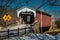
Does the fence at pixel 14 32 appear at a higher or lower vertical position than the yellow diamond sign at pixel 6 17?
lower

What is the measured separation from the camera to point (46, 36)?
2744cm

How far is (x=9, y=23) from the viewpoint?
2703 centimetres

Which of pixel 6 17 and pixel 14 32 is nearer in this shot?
pixel 6 17

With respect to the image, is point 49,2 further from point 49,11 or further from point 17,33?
point 17,33

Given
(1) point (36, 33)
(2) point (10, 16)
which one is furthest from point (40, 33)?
(2) point (10, 16)

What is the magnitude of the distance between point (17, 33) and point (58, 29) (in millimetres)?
2183

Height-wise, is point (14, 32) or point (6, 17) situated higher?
point (6, 17)

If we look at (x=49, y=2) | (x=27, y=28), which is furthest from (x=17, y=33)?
(x=49, y=2)

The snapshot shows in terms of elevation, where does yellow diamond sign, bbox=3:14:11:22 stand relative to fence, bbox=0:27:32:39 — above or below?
above

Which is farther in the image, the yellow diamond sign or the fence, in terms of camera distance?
the fence

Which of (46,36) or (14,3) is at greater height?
(14,3)

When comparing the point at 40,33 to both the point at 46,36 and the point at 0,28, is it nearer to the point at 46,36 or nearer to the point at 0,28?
the point at 46,36

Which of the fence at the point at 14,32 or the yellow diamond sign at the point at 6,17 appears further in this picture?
the fence at the point at 14,32

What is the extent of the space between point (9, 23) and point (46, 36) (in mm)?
2043
